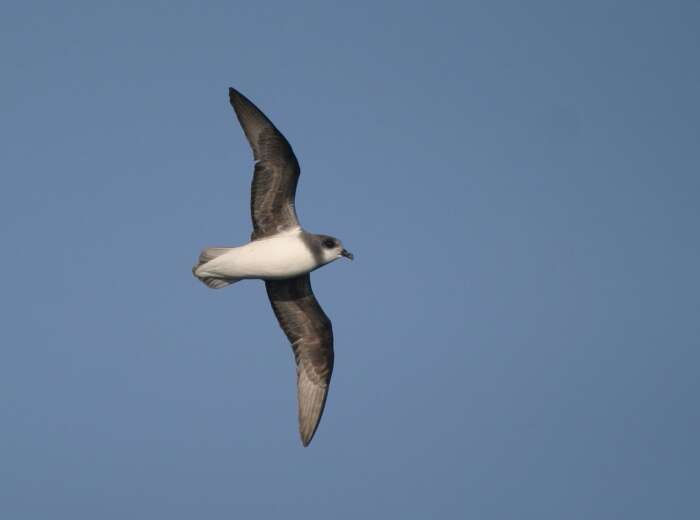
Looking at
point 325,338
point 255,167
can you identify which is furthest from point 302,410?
point 255,167

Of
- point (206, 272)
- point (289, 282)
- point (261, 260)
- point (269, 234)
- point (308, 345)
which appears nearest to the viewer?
point (261, 260)

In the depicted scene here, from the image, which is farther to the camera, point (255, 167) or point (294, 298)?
point (294, 298)

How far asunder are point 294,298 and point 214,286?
5.79 feet

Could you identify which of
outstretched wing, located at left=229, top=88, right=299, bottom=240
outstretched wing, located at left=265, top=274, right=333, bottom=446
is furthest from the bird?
outstretched wing, located at left=265, top=274, right=333, bottom=446

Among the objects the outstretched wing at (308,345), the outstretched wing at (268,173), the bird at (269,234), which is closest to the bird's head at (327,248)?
the bird at (269,234)

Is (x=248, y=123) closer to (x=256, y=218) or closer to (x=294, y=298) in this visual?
(x=256, y=218)

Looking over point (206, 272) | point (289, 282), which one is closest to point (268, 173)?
point (206, 272)

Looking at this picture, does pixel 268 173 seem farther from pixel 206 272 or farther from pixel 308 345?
pixel 308 345

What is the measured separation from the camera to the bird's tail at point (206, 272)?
59.1ft

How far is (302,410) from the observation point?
19672mm

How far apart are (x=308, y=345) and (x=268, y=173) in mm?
3712

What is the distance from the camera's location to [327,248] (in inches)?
711

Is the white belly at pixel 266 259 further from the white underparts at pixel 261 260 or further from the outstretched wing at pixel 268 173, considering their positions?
the outstretched wing at pixel 268 173

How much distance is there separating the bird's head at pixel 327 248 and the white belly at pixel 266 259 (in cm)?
15
